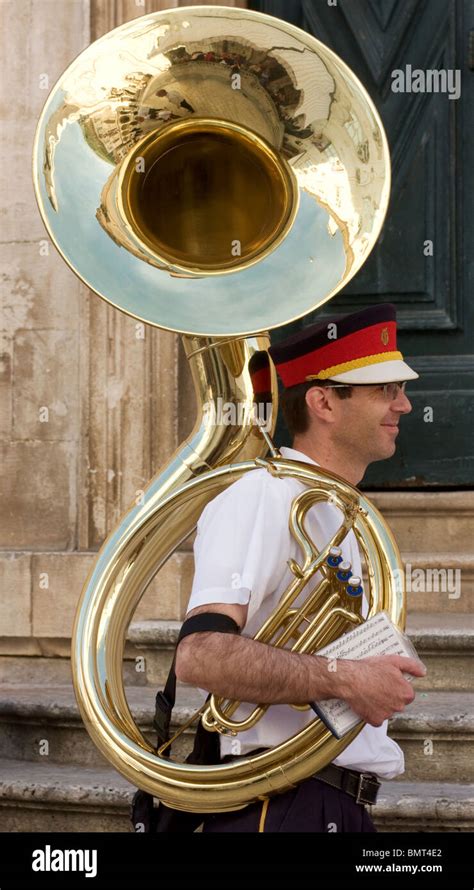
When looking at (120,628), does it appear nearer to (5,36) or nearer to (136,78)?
(136,78)

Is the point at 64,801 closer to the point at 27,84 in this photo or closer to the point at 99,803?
the point at 99,803

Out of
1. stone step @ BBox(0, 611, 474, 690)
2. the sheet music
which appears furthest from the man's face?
stone step @ BBox(0, 611, 474, 690)

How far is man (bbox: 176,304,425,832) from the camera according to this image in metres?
2.41

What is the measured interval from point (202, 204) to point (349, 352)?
46cm

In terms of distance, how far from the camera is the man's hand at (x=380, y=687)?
2361 millimetres

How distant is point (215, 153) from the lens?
293 cm

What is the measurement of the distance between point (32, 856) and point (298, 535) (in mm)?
1046

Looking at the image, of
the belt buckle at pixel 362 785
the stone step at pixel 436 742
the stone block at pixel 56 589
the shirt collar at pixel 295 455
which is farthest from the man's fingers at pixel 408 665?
the stone block at pixel 56 589

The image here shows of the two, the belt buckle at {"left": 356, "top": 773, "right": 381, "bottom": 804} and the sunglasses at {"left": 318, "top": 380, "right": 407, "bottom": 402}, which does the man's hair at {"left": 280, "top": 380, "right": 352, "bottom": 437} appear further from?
the belt buckle at {"left": 356, "top": 773, "right": 381, "bottom": 804}

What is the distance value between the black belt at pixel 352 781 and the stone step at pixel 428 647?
1.42 meters

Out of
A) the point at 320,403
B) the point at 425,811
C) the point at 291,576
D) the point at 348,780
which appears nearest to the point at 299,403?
the point at 320,403

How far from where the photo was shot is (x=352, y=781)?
2.62 meters

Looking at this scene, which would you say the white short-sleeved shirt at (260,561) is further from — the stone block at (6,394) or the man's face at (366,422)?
the stone block at (6,394)

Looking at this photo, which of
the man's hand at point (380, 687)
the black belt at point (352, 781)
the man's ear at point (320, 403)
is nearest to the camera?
the man's hand at point (380, 687)
